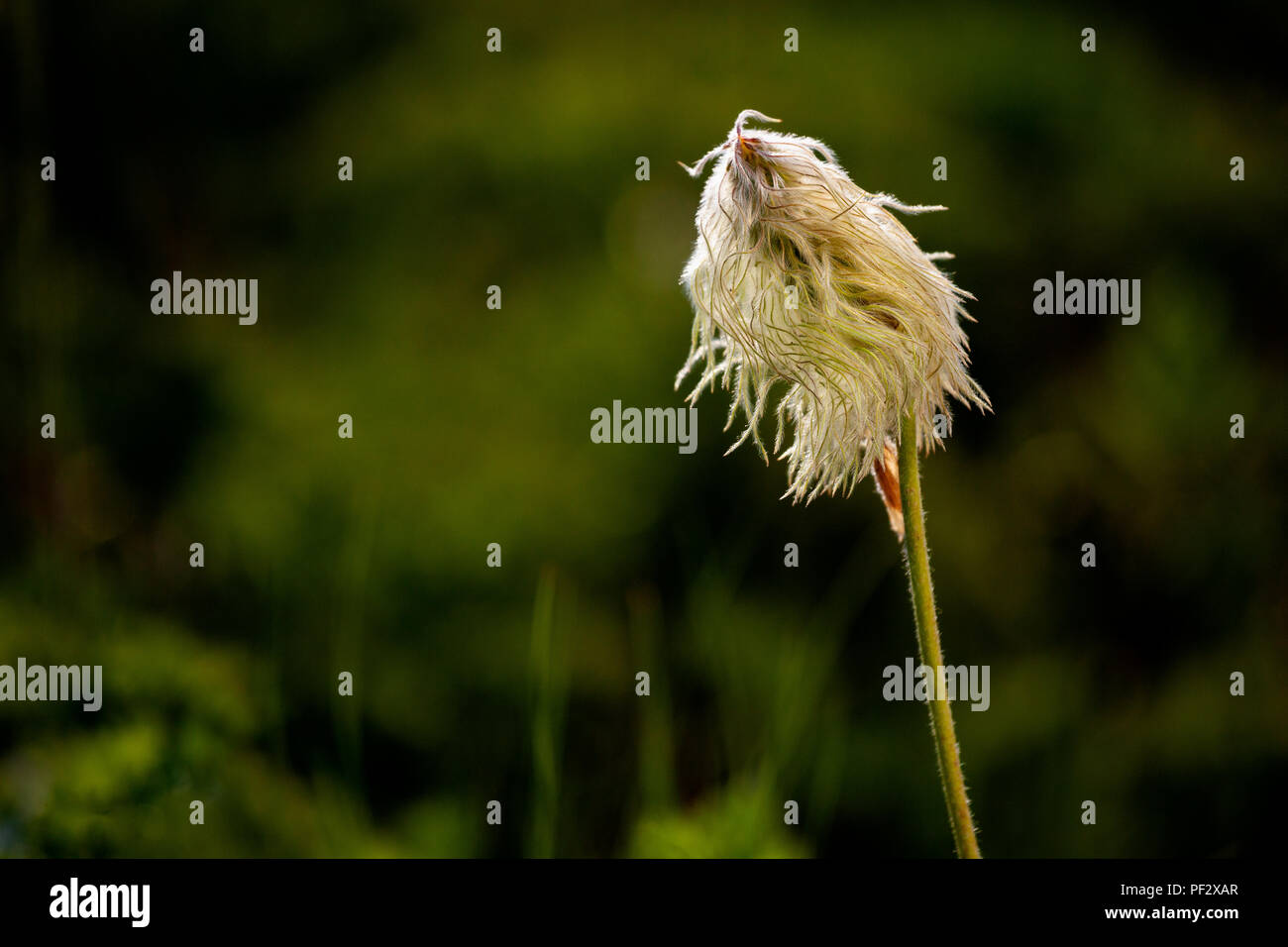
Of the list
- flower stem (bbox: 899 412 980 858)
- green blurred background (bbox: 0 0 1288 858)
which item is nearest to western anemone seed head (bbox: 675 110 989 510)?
flower stem (bbox: 899 412 980 858)

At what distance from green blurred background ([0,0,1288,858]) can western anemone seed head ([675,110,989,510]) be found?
1259 mm

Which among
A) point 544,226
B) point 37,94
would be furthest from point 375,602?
point 37,94

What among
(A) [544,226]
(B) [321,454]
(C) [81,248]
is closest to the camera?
(B) [321,454]

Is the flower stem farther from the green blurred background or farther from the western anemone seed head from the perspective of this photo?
the green blurred background

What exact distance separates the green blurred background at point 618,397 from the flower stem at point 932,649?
1.33 metres

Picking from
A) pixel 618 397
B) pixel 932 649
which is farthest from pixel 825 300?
pixel 618 397

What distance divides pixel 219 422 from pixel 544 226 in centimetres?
111

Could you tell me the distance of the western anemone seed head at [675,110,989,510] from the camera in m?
1.00

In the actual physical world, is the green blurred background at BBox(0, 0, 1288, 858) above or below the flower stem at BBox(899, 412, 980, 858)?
above

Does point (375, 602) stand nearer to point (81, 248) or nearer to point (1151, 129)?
point (81, 248)

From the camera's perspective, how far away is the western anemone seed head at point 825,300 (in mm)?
1003

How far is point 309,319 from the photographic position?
3457 millimetres

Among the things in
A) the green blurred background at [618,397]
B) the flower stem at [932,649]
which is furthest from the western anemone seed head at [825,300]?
the green blurred background at [618,397]

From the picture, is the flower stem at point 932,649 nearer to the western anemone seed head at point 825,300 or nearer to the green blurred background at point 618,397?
the western anemone seed head at point 825,300
